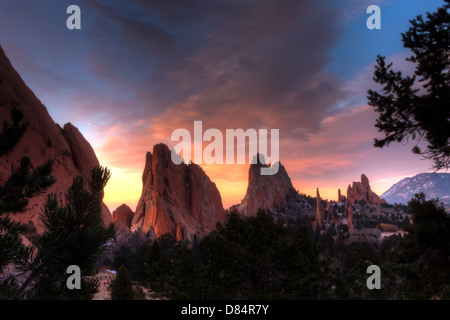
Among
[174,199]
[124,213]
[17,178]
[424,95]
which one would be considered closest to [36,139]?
[17,178]

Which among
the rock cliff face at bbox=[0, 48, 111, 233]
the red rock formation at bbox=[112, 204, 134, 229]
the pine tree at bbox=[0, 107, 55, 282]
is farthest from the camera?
the red rock formation at bbox=[112, 204, 134, 229]

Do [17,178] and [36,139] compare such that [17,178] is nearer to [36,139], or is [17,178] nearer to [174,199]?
[36,139]

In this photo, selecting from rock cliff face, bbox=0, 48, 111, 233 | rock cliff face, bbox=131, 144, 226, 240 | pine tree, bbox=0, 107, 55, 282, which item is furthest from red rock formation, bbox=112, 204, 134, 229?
pine tree, bbox=0, 107, 55, 282

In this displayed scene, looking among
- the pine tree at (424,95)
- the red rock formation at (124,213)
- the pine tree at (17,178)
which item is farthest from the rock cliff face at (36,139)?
the red rock formation at (124,213)

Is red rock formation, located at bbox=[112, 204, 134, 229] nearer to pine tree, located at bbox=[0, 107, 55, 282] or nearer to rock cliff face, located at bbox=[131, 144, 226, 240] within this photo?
rock cliff face, located at bbox=[131, 144, 226, 240]

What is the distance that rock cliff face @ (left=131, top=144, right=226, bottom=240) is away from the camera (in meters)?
100

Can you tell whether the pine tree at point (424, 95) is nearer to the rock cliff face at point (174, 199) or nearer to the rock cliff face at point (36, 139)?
the rock cliff face at point (36, 139)

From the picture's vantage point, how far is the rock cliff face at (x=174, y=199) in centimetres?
10031

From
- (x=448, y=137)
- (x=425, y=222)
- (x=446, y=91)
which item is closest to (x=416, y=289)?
(x=425, y=222)

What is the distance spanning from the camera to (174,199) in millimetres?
112375

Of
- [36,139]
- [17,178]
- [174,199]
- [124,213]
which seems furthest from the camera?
[174,199]

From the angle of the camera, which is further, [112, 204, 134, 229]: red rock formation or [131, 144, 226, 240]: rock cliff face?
[112, 204, 134, 229]: red rock formation
